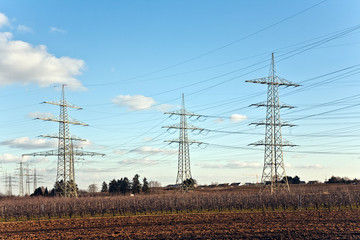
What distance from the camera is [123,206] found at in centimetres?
5522

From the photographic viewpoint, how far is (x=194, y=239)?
82.0 ft

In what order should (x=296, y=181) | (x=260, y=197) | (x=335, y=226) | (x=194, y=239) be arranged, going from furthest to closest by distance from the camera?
(x=296, y=181), (x=260, y=197), (x=335, y=226), (x=194, y=239)

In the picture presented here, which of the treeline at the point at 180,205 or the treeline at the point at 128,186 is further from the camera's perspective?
the treeline at the point at 128,186

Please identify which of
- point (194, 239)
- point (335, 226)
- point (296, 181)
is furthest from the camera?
point (296, 181)

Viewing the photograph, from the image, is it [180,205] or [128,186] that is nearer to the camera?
[180,205]

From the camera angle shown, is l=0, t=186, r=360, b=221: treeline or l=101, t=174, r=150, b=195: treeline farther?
l=101, t=174, r=150, b=195: treeline

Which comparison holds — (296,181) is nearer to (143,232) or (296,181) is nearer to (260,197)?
(260,197)

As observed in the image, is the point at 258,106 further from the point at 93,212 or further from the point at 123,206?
the point at 93,212

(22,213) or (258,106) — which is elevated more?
(258,106)

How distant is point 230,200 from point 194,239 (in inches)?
1212

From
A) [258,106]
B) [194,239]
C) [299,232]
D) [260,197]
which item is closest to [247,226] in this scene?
[299,232]

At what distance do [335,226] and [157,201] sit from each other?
1197 inches

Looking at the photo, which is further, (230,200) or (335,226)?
(230,200)

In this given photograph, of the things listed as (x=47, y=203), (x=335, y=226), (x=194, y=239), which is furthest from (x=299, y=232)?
(x=47, y=203)
